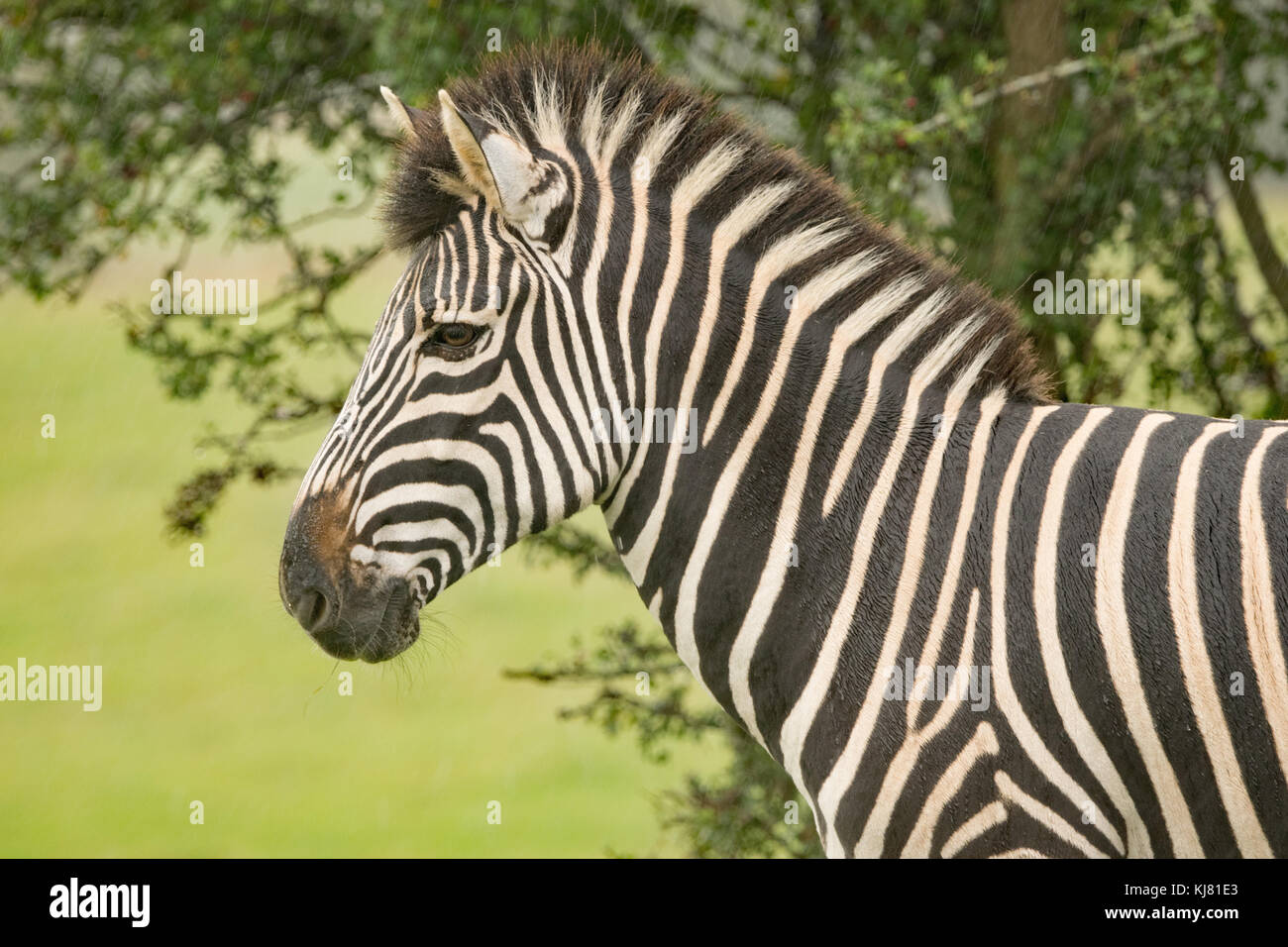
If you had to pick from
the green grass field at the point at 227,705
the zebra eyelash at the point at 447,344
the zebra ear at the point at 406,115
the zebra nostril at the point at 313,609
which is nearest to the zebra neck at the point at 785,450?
the zebra eyelash at the point at 447,344

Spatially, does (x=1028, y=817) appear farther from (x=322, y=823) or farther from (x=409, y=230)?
(x=322, y=823)

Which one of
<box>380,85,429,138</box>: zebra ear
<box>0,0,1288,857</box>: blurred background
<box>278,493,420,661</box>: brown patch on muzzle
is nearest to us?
<box>278,493,420,661</box>: brown patch on muzzle

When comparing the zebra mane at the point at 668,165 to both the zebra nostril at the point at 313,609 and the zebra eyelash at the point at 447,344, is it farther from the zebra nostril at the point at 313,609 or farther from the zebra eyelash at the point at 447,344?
the zebra nostril at the point at 313,609

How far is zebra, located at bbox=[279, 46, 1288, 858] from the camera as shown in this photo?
2867 mm

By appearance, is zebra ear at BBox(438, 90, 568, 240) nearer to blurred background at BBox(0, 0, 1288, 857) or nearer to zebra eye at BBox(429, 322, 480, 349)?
zebra eye at BBox(429, 322, 480, 349)

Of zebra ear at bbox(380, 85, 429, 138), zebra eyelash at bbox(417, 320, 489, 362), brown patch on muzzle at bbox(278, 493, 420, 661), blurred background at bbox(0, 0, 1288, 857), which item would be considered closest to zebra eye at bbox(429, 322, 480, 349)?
zebra eyelash at bbox(417, 320, 489, 362)

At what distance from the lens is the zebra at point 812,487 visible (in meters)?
2.87

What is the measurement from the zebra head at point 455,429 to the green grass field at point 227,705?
9.10 metres

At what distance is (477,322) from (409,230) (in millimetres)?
451

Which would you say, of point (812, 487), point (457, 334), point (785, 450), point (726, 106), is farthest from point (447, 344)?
point (726, 106)

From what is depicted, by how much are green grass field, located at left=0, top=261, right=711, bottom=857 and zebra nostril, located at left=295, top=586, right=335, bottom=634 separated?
9.08m

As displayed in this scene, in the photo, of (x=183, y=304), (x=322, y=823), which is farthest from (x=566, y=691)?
(x=183, y=304)

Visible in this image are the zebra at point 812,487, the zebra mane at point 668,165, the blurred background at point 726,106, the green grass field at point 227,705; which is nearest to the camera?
the zebra at point 812,487

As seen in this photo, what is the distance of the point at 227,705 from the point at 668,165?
598 inches
